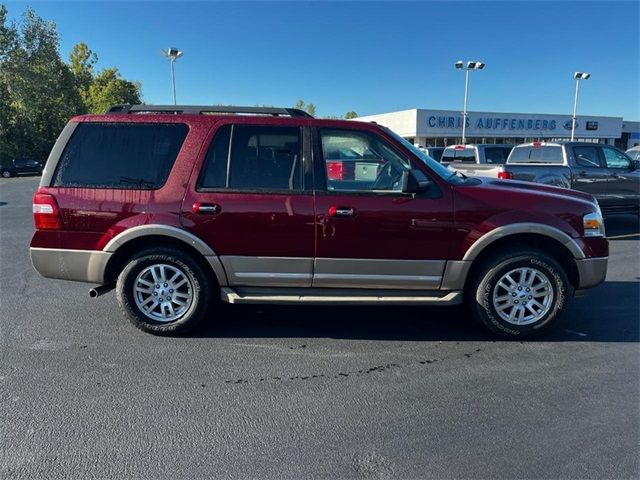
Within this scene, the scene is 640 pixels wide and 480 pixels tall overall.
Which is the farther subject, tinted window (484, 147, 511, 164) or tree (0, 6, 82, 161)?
tree (0, 6, 82, 161)

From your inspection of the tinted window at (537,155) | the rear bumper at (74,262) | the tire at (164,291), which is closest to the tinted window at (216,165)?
the tire at (164,291)

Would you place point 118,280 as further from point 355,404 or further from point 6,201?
point 6,201

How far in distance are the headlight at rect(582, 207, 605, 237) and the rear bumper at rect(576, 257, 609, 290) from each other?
23 cm

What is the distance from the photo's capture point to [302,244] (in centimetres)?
409

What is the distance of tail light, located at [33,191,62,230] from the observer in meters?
4.13

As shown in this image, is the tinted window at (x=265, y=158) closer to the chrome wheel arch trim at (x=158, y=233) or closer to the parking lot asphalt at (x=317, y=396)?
the chrome wheel arch trim at (x=158, y=233)

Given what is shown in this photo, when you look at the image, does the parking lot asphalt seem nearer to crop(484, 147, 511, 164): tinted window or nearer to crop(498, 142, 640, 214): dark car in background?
crop(498, 142, 640, 214): dark car in background

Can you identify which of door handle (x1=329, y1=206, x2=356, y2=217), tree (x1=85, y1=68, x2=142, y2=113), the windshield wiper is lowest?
door handle (x1=329, y1=206, x2=356, y2=217)

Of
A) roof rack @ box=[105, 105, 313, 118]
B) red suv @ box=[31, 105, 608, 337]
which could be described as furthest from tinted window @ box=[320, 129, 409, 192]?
roof rack @ box=[105, 105, 313, 118]

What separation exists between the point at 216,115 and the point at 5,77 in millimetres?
44936

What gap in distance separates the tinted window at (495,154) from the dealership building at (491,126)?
28428 millimetres

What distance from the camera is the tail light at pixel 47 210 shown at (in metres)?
4.13

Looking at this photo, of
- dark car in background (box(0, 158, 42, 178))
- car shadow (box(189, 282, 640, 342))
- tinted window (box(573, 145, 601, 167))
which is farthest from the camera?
dark car in background (box(0, 158, 42, 178))

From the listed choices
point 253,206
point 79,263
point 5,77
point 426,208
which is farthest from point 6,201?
point 5,77
